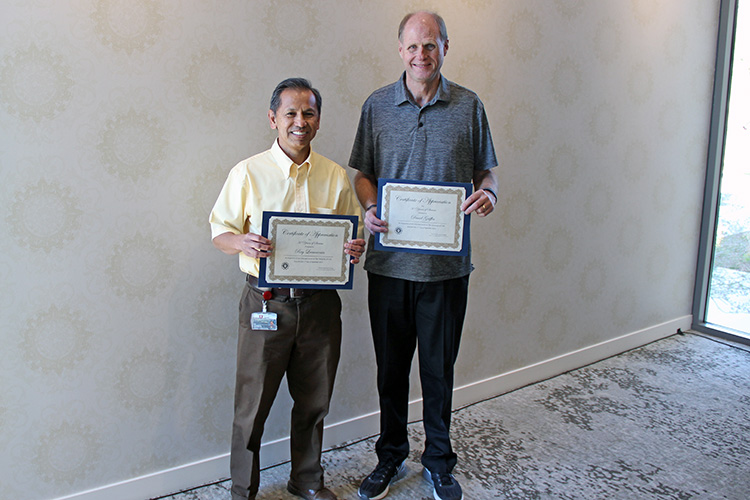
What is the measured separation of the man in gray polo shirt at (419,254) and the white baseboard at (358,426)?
0.39m

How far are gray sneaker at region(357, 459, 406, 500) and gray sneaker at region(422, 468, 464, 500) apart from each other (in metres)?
0.16

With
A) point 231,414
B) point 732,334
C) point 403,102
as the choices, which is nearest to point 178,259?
point 231,414

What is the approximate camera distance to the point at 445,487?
209 cm

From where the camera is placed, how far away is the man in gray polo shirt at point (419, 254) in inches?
74.4

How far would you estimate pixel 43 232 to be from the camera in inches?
70.6

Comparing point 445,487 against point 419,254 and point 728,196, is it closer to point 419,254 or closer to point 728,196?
point 419,254

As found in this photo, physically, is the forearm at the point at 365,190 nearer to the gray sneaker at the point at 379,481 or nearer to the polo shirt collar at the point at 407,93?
the polo shirt collar at the point at 407,93

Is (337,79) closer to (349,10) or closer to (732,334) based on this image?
(349,10)

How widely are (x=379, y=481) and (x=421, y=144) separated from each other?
123 centimetres

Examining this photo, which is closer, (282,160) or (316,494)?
(282,160)

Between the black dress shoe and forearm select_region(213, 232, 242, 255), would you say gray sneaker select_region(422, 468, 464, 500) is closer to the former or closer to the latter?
the black dress shoe

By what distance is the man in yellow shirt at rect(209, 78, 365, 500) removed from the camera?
5.71 feet

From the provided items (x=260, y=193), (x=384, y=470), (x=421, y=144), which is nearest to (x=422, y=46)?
(x=421, y=144)

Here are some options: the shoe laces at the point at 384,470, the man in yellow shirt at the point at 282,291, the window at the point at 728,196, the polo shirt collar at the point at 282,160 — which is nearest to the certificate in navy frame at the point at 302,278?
the man in yellow shirt at the point at 282,291
